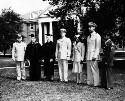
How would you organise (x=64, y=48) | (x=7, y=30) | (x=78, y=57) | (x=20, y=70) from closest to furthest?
1. (x=78, y=57)
2. (x=64, y=48)
3. (x=20, y=70)
4. (x=7, y=30)

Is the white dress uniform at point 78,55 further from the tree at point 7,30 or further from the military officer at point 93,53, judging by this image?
the tree at point 7,30

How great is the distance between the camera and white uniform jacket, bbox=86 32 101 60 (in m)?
11.6

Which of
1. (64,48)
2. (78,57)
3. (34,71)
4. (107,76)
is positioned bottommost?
(34,71)

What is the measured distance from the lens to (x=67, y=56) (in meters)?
13.4

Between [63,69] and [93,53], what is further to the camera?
[63,69]

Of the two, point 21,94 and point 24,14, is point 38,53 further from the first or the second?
point 24,14

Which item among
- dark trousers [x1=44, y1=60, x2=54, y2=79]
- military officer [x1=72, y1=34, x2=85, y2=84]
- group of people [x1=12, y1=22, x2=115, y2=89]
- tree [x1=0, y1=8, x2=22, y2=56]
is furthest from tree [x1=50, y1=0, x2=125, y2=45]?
tree [x1=0, y1=8, x2=22, y2=56]

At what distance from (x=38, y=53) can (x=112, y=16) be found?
13.1 metres

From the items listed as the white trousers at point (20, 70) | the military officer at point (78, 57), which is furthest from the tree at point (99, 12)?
the military officer at point (78, 57)

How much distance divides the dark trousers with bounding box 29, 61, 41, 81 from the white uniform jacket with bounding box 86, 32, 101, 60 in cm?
341

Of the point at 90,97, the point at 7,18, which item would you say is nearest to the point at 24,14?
the point at 7,18

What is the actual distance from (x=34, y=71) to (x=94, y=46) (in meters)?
3.81

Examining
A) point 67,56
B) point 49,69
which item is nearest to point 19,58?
point 49,69

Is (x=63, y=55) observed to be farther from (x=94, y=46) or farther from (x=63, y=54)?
(x=94, y=46)
